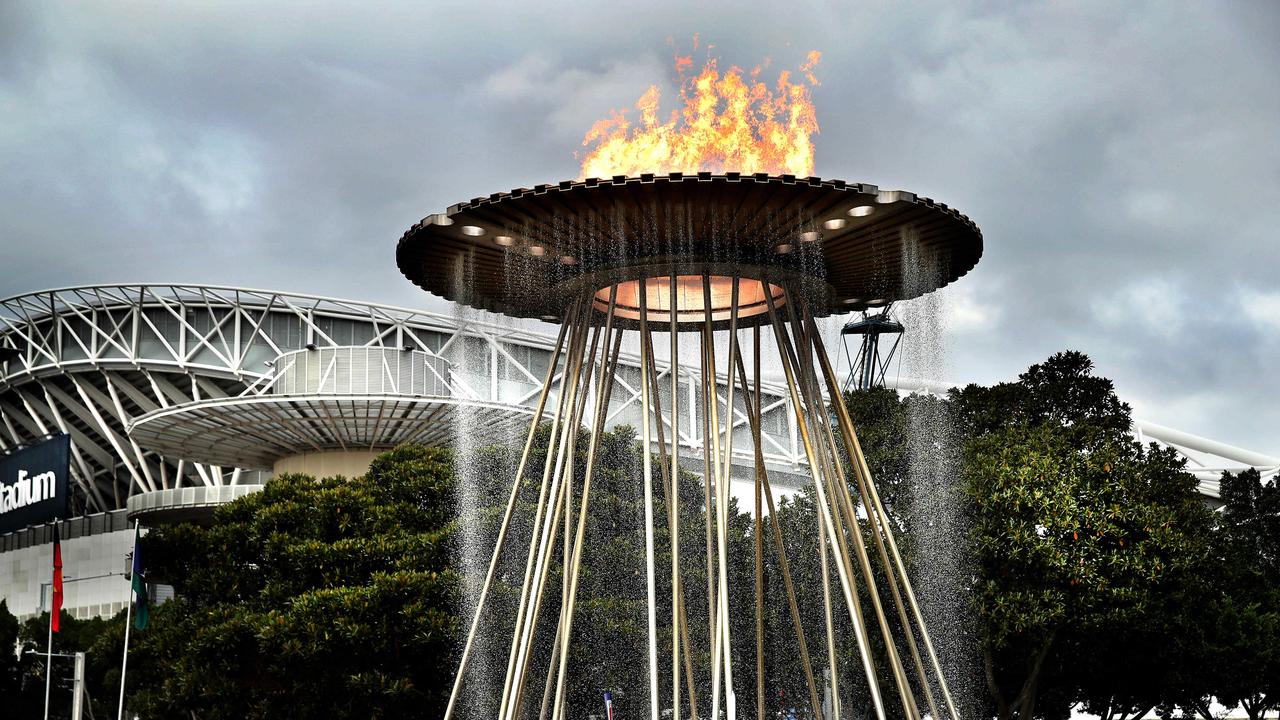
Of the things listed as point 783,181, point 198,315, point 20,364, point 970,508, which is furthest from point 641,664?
point 20,364

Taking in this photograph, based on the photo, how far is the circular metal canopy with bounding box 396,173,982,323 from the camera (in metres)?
11.2

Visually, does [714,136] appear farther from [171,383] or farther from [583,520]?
[171,383]

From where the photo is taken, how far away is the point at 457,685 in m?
12.7

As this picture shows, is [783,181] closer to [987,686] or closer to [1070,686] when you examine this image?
[987,686]

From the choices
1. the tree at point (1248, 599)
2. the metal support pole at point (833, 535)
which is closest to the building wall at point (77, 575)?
the tree at point (1248, 599)

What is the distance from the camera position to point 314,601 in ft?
63.3

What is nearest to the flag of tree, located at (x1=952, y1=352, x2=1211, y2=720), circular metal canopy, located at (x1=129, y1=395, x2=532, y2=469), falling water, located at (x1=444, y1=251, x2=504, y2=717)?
falling water, located at (x1=444, y1=251, x2=504, y2=717)

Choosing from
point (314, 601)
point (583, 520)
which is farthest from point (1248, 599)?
point (583, 520)

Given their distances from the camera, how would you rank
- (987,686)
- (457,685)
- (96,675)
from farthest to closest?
(96,675), (987,686), (457,685)

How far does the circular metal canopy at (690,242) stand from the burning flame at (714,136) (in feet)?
3.70

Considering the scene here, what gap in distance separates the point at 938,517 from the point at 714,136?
30.9 ft

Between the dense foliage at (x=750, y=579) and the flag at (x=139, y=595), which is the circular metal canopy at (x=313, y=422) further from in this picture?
the dense foliage at (x=750, y=579)

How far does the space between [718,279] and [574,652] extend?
8553 mm

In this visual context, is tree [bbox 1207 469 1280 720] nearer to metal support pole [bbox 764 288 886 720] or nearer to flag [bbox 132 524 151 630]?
metal support pole [bbox 764 288 886 720]
